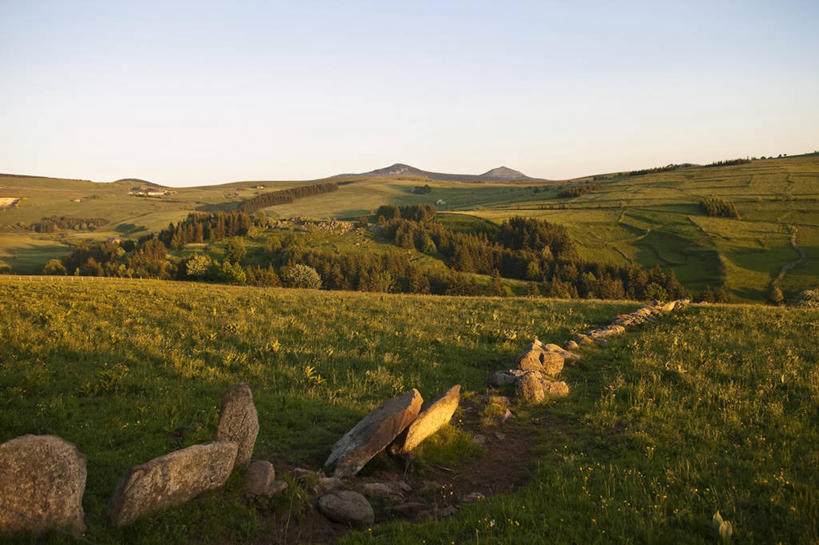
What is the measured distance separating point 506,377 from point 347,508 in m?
8.57

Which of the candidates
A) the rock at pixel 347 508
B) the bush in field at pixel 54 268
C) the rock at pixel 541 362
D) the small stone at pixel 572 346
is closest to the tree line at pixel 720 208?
the small stone at pixel 572 346

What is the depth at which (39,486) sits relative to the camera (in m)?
6.07

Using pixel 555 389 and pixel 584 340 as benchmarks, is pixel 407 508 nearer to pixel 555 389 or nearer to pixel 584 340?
pixel 555 389

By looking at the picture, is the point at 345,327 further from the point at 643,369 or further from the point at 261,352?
the point at 643,369

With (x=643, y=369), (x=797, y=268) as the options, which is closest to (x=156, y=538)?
(x=643, y=369)

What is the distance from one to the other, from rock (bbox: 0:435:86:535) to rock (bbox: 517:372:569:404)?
11.5m

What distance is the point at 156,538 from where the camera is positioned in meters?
6.48

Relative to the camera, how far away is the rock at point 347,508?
25.1 ft

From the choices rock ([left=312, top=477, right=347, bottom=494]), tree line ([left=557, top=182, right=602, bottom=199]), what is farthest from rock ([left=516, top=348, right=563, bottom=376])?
tree line ([left=557, top=182, right=602, bottom=199])

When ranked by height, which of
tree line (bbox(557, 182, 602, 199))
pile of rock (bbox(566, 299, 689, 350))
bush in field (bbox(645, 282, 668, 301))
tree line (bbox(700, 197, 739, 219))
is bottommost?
bush in field (bbox(645, 282, 668, 301))

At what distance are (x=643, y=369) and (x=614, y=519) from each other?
31.3ft

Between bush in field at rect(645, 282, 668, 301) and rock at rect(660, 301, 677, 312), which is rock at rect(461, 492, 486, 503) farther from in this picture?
bush in field at rect(645, 282, 668, 301)

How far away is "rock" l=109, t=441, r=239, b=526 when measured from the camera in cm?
656

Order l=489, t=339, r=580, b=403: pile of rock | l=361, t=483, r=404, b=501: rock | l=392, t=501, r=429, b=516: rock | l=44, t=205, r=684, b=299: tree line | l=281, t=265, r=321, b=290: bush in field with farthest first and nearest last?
1. l=44, t=205, r=684, b=299: tree line
2. l=281, t=265, r=321, b=290: bush in field
3. l=489, t=339, r=580, b=403: pile of rock
4. l=361, t=483, r=404, b=501: rock
5. l=392, t=501, r=429, b=516: rock
